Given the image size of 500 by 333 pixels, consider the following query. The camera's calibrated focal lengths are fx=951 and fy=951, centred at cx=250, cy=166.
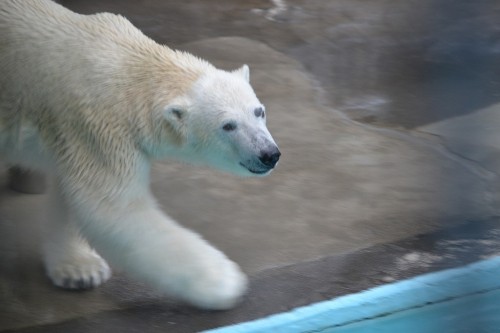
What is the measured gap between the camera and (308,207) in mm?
2572

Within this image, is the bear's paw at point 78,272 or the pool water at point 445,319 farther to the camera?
the bear's paw at point 78,272

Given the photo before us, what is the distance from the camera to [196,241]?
6.71 feet

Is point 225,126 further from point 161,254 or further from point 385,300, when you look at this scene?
point 385,300

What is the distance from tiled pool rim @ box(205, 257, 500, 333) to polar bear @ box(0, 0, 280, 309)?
131mm

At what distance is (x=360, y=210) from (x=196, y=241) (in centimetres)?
66

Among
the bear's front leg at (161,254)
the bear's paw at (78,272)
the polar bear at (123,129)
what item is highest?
the polar bear at (123,129)

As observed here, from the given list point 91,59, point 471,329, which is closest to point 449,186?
point 471,329

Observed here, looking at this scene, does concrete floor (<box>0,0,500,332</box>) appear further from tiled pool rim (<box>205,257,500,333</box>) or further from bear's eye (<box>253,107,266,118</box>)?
bear's eye (<box>253,107,266,118</box>)

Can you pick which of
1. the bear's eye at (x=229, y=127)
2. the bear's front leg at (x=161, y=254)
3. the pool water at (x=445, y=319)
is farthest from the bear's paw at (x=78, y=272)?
the pool water at (x=445, y=319)

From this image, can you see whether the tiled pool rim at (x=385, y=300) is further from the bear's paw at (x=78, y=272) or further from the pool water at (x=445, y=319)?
the bear's paw at (x=78, y=272)

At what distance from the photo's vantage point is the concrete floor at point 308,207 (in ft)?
7.01

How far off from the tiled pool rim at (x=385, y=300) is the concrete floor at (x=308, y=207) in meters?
0.09

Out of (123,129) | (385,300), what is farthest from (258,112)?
(385,300)

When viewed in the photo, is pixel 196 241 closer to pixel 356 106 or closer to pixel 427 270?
pixel 427 270
